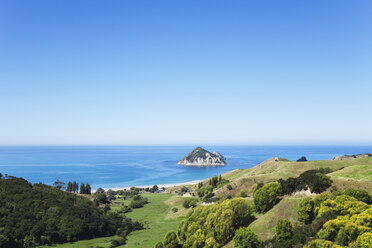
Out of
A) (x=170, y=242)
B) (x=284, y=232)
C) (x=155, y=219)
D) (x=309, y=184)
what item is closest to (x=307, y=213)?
(x=284, y=232)

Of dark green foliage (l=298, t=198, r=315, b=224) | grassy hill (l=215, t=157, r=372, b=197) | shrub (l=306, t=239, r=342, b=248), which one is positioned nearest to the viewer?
shrub (l=306, t=239, r=342, b=248)

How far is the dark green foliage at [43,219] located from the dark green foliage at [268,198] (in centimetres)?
3930

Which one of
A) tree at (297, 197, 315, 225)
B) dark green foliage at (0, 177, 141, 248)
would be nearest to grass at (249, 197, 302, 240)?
tree at (297, 197, 315, 225)

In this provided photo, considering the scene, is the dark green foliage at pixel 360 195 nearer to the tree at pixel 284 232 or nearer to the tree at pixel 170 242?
the tree at pixel 284 232

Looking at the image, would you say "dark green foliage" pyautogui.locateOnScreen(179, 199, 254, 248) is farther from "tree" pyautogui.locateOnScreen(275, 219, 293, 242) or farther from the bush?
the bush

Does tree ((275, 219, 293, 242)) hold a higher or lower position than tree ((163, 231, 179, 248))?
higher

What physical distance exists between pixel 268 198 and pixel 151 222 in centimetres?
4380

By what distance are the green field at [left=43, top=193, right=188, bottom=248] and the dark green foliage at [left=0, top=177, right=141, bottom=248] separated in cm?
347

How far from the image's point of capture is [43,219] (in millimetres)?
61500

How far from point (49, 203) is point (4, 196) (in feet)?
39.9

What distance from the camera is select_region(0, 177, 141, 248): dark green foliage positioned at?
55406mm

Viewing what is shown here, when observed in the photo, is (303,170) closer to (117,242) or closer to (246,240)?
(246,240)

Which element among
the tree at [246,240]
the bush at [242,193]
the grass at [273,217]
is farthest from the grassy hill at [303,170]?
the tree at [246,240]

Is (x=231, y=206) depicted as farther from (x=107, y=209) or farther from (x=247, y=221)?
(x=107, y=209)
